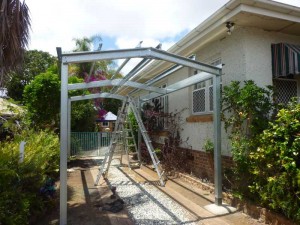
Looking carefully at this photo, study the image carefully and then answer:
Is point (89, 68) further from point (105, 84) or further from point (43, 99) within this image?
point (105, 84)

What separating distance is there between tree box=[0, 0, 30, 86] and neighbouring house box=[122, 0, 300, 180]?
13.2 ft

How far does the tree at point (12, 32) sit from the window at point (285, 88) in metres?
6.14

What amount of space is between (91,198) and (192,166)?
11.2ft

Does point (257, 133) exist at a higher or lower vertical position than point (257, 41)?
lower

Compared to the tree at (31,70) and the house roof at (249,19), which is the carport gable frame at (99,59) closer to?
the house roof at (249,19)

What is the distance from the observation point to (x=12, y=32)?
6.03m

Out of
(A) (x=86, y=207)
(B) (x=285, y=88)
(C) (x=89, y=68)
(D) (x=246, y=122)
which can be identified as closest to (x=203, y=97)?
(B) (x=285, y=88)

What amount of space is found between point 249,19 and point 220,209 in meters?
4.02

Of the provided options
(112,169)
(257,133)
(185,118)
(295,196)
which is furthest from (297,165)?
(112,169)

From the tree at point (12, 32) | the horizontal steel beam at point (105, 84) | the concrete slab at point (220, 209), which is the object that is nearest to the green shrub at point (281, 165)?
the concrete slab at point (220, 209)

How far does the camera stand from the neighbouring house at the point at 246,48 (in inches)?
223

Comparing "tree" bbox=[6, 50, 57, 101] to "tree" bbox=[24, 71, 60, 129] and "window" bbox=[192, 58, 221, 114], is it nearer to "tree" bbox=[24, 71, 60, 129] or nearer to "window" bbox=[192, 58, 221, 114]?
"tree" bbox=[24, 71, 60, 129]

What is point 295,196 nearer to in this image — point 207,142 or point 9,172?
point 207,142

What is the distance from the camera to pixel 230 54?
6672 millimetres
